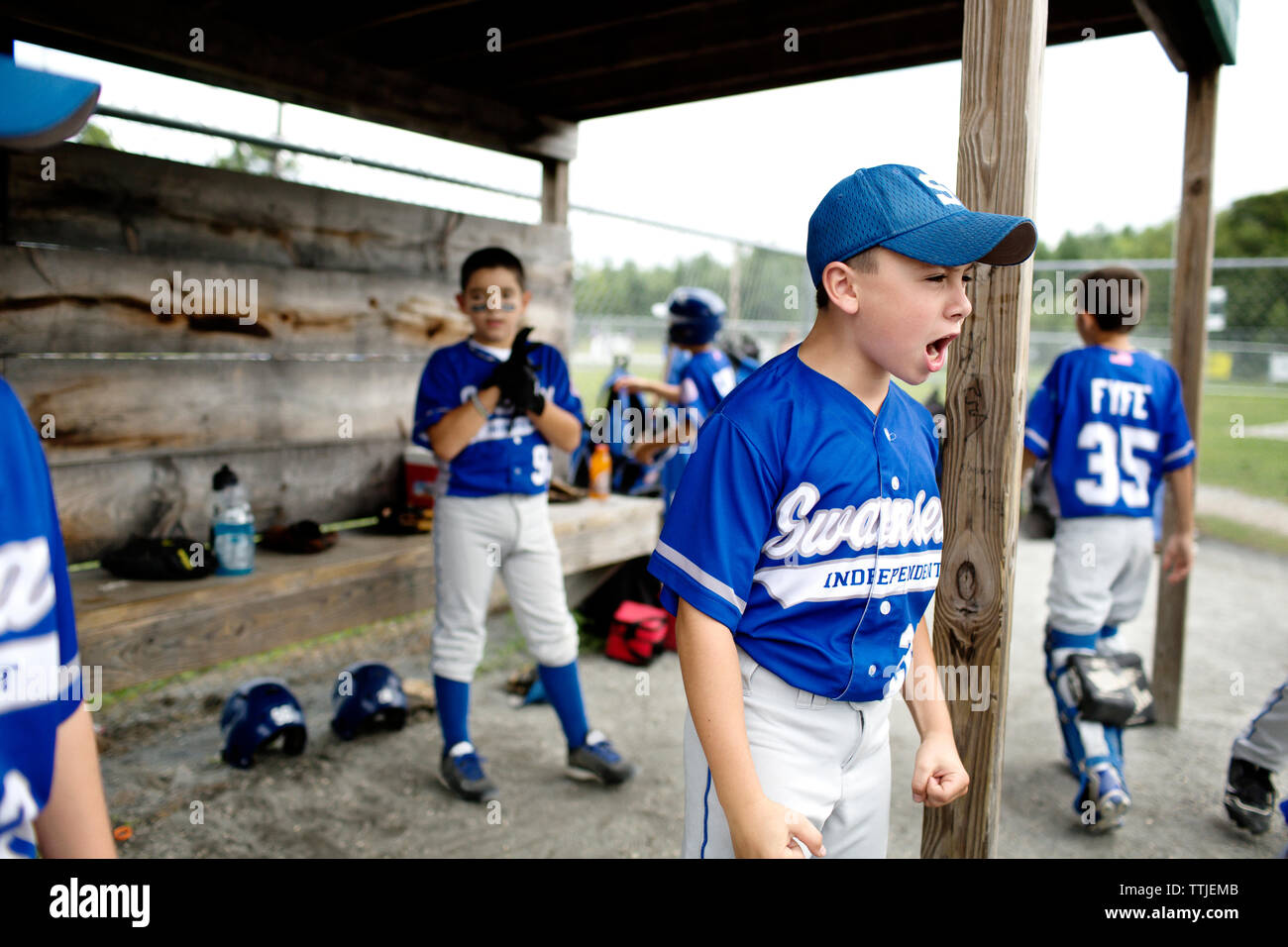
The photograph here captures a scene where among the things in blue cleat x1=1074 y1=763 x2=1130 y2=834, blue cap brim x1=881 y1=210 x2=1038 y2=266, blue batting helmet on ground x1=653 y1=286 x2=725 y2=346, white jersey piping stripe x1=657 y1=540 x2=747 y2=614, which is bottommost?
blue cleat x1=1074 y1=763 x2=1130 y2=834

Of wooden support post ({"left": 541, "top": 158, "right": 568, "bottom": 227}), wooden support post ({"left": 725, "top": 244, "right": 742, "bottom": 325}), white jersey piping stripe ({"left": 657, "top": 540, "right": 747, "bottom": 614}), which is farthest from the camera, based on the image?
wooden support post ({"left": 725, "top": 244, "right": 742, "bottom": 325})

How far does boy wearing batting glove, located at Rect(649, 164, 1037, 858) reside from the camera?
4.42 feet

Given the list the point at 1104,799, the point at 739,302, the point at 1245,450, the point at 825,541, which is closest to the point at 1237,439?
the point at 1245,450

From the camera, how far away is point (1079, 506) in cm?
344

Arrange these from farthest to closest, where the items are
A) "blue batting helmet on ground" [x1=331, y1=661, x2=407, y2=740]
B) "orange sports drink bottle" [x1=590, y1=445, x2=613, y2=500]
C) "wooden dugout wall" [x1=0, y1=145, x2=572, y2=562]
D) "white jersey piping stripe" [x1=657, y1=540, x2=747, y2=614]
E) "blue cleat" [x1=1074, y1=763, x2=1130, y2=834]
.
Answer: "orange sports drink bottle" [x1=590, y1=445, x2=613, y2=500] → "blue batting helmet on ground" [x1=331, y1=661, x2=407, y2=740] → "wooden dugout wall" [x1=0, y1=145, x2=572, y2=562] → "blue cleat" [x1=1074, y1=763, x2=1130, y2=834] → "white jersey piping stripe" [x1=657, y1=540, x2=747, y2=614]

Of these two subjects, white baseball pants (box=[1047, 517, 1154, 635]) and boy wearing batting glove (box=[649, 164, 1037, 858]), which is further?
white baseball pants (box=[1047, 517, 1154, 635])

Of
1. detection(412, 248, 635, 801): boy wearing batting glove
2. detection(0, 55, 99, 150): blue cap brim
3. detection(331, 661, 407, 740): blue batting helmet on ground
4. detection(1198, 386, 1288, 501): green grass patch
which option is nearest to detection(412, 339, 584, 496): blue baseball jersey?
detection(412, 248, 635, 801): boy wearing batting glove

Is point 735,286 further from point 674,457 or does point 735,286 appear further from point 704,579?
point 704,579

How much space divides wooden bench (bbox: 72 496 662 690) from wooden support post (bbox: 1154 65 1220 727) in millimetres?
2760

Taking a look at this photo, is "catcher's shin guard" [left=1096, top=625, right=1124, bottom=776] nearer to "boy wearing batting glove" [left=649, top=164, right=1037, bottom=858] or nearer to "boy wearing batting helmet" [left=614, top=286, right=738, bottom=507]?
"boy wearing batting helmet" [left=614, top=286, right=738, bottom=507]

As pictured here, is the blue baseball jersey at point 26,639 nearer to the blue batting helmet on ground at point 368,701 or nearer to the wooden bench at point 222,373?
the wooden bench at point 222,373
